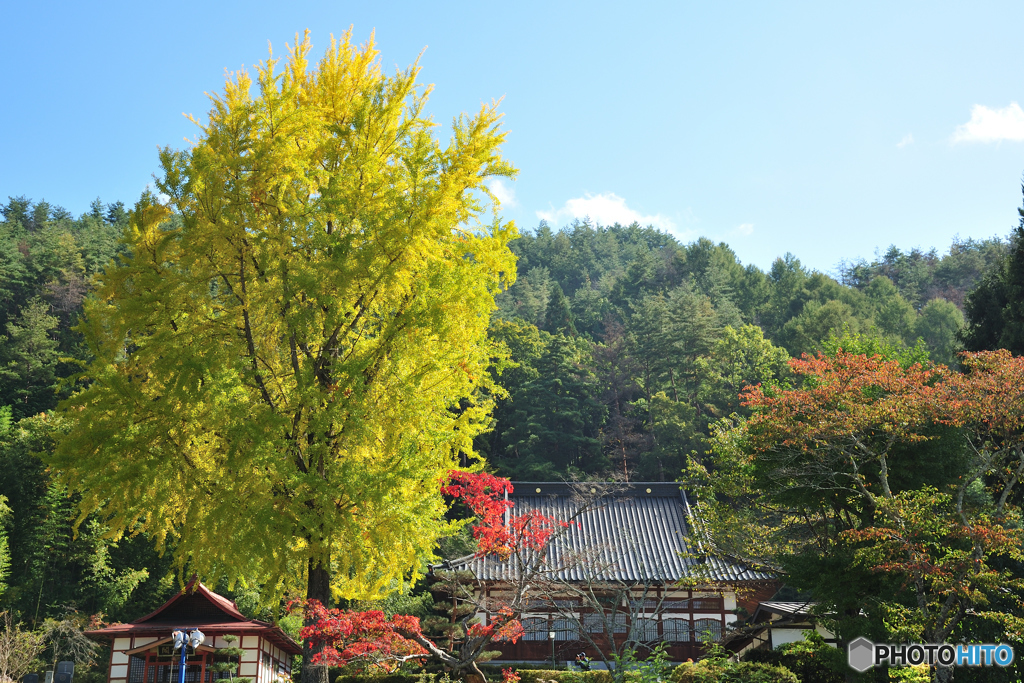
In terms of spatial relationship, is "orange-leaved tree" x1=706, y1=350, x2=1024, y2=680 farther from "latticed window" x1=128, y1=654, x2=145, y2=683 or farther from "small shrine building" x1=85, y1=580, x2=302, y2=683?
"latticed window" x1=128, y1=654, x2=145, y2=683

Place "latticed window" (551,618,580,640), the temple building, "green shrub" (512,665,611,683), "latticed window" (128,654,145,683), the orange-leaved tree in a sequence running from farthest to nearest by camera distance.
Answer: "latticed window" (551,618,580,640) → the temple building → "latticed window" (128,654,145,683) → "green shrub" (512,665,611,683) → the orange-leaved tree

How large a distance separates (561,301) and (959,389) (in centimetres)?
4038

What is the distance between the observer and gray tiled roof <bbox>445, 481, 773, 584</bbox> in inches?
766

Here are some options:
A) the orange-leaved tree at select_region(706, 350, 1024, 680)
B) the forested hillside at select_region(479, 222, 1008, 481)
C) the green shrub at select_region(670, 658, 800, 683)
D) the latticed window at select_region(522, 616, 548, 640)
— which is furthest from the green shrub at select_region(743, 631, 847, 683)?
the forested hillside at select_region(479, 222, 1008, 481)

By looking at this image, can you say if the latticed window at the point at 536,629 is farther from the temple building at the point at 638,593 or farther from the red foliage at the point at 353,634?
the red foliage at the point at 353,634

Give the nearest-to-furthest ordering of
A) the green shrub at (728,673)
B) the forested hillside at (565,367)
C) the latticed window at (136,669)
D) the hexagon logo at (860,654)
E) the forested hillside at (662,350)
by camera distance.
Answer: the hexagon logo at (860,654) → the green shrub at (728,673) → the latticed window at (136,669) → the forested hillside at (565,367) → the forested hillside at (662,350)

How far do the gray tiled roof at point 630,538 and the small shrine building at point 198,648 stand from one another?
5.55 metres

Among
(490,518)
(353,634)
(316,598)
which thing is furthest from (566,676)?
(316,598)

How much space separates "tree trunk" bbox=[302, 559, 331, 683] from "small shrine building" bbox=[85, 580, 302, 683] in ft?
33.6

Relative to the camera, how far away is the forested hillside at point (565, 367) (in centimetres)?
2416

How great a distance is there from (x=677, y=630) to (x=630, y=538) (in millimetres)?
3181

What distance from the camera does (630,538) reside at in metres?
22.0

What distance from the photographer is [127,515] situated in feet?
26.2

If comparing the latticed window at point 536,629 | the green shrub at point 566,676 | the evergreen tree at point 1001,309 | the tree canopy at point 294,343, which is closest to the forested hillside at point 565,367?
the evergreen tree at point 1001,309
